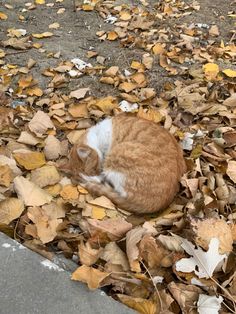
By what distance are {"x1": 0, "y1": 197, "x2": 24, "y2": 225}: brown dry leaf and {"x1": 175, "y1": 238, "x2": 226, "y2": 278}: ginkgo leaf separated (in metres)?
0.82

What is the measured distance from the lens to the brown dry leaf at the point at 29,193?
254 centimetres

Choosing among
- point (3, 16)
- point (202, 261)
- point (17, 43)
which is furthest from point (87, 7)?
point (202, 261)

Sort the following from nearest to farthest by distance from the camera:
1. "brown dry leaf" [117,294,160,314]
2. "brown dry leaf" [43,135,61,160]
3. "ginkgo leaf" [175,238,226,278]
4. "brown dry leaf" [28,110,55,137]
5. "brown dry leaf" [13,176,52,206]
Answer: "brown dry leaf" [117,294,160,314] < "ginkgo leaf" [175,238,226,278] < "brown dry leaf" [13,176,52,206] < "brown dry leaf" [43,135,61,160] < "brown dry leaf" [28,110,55,137]

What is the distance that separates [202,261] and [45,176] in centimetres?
102

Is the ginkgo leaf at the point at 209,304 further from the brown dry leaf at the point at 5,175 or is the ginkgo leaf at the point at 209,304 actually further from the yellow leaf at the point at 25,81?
the yellow leaf at the point at 25,81

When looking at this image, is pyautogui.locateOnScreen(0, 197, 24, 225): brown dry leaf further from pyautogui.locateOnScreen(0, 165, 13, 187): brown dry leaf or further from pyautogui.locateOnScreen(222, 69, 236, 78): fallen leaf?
pyautogui.locateOnScreen(222, 69, 236, 78): fallen leaf

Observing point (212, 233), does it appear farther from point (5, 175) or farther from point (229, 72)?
point (229, 72)

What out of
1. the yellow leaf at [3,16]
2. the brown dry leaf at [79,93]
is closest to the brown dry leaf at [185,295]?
the brown dry leaf at [79,93]

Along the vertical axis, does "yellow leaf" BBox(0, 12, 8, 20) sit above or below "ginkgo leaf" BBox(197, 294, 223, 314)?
below

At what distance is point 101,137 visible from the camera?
3.07 m

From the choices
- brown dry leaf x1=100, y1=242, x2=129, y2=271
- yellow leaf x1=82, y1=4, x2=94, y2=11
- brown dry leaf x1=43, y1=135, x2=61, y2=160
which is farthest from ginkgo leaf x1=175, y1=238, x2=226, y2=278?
yellow leaf x1=82, y1=4, x2=94, y2=11

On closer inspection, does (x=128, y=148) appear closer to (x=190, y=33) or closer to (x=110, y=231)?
(x=110, y=231)

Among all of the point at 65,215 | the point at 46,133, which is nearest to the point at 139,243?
the point at 65,215

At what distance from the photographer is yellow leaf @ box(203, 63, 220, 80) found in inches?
146
